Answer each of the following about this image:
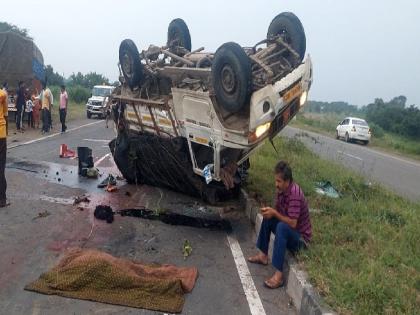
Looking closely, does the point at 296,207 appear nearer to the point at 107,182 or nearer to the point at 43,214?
the point at 43,214

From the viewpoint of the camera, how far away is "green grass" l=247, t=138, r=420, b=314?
3926 mm

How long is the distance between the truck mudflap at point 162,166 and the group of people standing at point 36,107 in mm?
9720

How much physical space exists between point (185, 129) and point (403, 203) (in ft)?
13.2

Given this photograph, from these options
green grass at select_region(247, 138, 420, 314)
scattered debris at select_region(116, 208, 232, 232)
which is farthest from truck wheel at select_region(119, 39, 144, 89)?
A: green grass at select_region(247, 138, 420, 314)

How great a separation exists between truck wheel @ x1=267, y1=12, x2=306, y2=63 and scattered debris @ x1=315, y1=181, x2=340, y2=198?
2.57 meters

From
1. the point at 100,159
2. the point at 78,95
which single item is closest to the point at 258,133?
the point at 100,159

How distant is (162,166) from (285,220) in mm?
3803

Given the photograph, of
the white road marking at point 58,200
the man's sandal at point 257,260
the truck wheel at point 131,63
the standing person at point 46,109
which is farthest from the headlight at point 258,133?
the standing person at point 46,109

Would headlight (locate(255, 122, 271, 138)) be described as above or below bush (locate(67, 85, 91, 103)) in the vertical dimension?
above

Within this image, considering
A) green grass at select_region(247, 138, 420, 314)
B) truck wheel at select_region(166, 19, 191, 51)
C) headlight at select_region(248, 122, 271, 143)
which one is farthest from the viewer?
truck wheel at select_region(166, 19, 191, 51)

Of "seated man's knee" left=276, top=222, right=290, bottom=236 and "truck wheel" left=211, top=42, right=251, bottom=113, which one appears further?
"truck wheel" left=211, top=42, right=251, bottom=113

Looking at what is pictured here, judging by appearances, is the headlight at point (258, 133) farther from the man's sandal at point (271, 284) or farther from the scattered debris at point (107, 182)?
the scattered debris at point (107, 182)

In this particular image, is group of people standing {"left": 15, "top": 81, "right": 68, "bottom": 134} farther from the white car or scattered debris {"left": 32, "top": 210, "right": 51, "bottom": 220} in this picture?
the white car

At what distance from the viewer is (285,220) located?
4.80 meters
